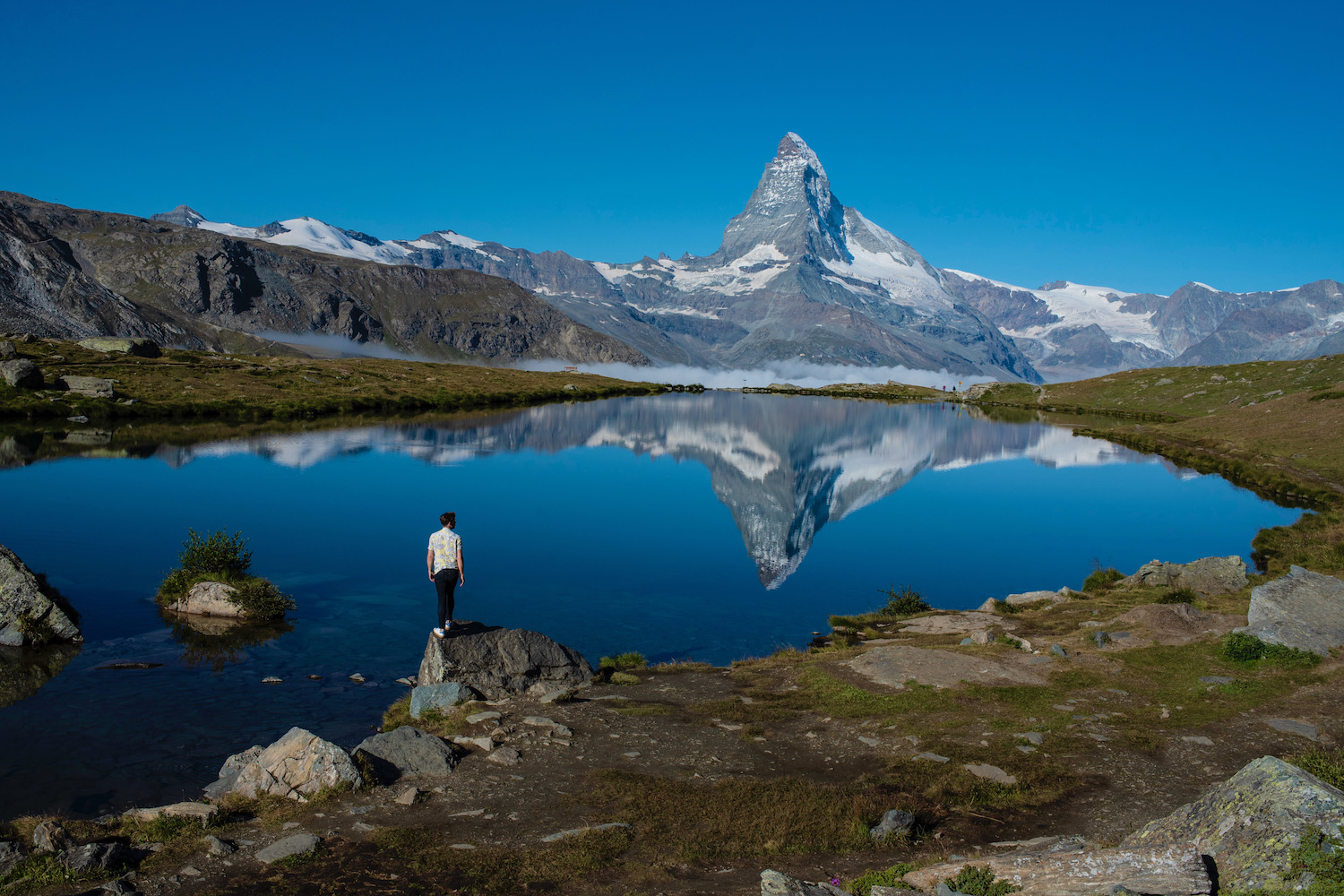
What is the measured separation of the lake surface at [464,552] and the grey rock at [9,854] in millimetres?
3775

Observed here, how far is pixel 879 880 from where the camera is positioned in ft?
37.1

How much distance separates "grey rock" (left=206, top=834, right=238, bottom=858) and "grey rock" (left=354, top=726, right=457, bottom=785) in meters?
2.82

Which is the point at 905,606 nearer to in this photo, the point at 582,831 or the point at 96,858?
the point at 582,831

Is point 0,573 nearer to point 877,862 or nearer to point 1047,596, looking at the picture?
point 877,862

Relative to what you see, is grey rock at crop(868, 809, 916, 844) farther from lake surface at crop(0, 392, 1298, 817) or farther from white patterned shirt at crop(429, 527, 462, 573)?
white patterned shirt at crop(429, 527, 462, 573)

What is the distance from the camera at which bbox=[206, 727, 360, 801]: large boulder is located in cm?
1436

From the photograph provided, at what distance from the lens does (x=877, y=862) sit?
40.8ft

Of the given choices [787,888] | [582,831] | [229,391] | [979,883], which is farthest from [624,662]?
[229,391]

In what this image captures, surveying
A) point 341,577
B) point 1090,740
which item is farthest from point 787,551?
point 1090,740

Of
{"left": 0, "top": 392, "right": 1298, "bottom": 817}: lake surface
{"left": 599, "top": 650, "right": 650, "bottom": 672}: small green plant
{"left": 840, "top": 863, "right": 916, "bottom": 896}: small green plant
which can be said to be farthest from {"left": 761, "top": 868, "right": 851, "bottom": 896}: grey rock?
{"left": 599, "top": 650, "right": 650, "bottom": 672}: small green plant

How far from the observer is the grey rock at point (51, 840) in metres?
12.0

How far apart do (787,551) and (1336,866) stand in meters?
37.3

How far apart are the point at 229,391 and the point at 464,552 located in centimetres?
9641

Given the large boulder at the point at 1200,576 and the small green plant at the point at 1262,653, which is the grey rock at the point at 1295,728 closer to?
the small green plant at the point at 1262,653
